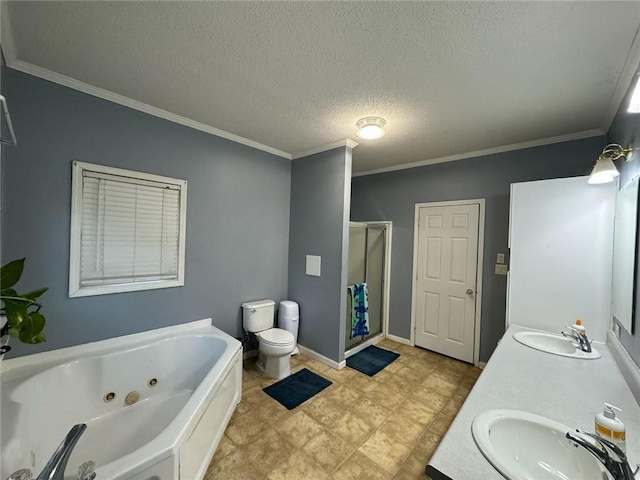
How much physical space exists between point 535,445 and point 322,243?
87.3 inches

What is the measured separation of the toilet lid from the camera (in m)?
2.47

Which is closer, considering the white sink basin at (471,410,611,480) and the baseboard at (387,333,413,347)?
the white sink basin at (471,410,611,480)

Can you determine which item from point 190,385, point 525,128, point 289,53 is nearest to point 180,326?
point 190,385

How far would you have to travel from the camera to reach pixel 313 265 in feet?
9.80

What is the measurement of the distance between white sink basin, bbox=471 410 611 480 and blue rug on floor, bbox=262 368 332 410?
160 cm

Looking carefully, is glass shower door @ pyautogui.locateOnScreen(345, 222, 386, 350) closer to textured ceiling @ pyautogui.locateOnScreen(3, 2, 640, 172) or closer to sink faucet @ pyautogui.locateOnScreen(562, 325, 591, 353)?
textured ceiling @ pyautogui.locateOnScreen(3, 2, 640, 172)

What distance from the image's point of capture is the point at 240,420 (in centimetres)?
194

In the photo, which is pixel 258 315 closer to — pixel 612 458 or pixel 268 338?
pixel 268 338

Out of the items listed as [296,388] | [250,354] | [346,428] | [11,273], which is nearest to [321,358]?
[296,388]

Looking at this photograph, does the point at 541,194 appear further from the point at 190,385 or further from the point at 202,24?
the point at 190,385

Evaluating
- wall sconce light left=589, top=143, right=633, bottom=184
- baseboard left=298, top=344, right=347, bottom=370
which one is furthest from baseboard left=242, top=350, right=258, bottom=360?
wall sconce light left=589, top=143, right=633, bottom=184

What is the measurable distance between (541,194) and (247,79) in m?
2.42

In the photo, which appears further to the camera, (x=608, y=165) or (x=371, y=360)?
(x=371, y=360)

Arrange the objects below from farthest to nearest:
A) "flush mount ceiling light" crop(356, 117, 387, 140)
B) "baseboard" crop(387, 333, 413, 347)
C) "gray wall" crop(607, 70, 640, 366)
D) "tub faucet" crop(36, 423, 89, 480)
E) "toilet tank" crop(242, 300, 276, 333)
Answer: "baseboard" crop(387, 333, 413, 347)
"toilet tank" crop(242, 300, 276, 333)
"flush mount ceiling light" crop(356, 117, 387, 140)
"gray wall" crop(607, 70, 640, 366)
"tub faucet" crop(36, 423, 89, 480)
